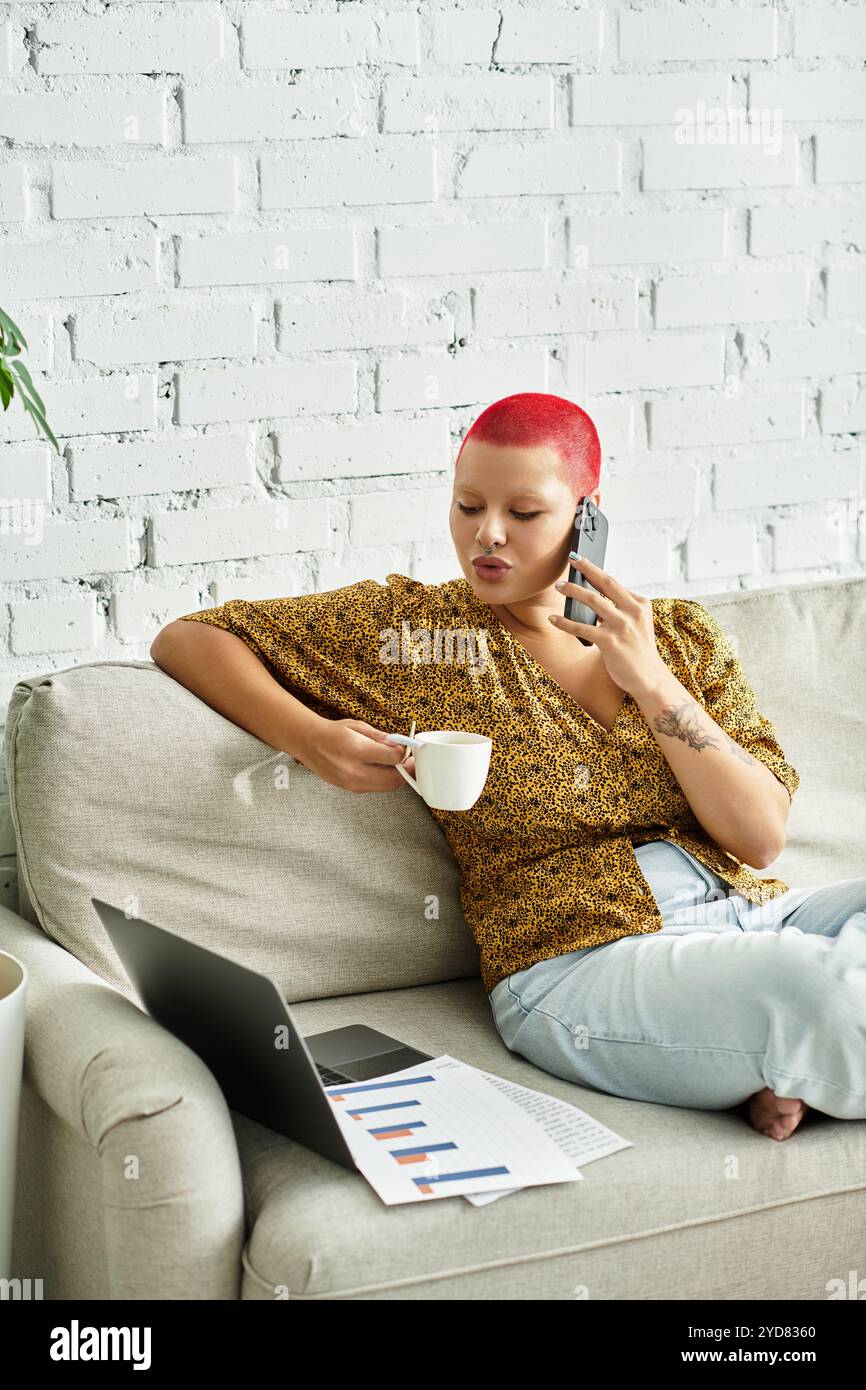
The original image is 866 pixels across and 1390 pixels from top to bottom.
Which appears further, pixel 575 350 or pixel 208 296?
pixel 575 350

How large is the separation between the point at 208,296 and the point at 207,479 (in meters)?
0.25

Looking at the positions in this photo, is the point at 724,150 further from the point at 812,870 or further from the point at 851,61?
the point at 812,870

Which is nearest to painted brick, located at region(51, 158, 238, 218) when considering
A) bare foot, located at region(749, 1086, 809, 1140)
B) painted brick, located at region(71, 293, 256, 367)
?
painted brick, located at region(71, 293, 256, 367)

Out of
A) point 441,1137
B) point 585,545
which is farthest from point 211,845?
point 585,545

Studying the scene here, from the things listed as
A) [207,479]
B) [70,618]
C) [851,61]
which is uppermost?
[851,61]

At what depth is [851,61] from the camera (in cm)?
235

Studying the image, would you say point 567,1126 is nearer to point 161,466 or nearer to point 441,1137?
point 441,1137

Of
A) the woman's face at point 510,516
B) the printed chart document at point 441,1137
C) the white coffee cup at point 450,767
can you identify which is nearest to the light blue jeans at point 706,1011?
the printed chart document at point 441,1137

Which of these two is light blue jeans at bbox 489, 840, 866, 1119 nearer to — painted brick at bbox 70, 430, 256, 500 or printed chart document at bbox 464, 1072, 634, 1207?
printed chart document at bbox 464, 1072, 634, 1207

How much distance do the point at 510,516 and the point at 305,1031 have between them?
675 millimetres

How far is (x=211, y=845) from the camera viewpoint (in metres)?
1.72

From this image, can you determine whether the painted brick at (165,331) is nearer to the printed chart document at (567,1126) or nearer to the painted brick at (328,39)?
the painted brick at (328,39)

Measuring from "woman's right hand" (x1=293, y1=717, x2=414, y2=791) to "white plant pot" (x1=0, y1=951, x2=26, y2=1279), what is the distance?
0.44 metres

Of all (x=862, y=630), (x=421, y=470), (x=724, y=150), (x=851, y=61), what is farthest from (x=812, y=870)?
(x=851, y=61)
